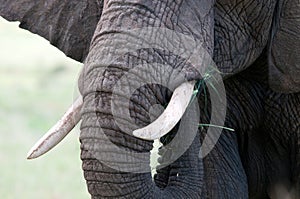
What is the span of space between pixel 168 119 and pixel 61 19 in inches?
44.6

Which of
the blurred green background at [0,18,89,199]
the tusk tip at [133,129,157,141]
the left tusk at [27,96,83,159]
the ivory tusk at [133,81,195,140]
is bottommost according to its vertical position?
the blurred green background at [0,18,89,199]

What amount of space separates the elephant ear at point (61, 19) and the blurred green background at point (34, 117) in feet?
1.02

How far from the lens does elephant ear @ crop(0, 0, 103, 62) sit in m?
4.89

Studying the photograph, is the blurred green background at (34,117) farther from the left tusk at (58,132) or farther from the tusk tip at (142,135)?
the tusk tip at (142,135)

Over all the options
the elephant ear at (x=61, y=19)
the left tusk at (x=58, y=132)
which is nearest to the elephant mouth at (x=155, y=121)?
the left tusk at (x=58, y=132)

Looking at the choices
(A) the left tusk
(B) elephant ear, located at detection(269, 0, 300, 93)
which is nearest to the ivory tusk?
(A) the left tusk

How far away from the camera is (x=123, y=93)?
4031mm

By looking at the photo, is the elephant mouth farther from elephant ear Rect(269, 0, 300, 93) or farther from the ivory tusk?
elephant ear Rect(269, 0, 300, 93)

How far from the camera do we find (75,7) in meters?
4.94

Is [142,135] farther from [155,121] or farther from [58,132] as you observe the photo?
[58,132]

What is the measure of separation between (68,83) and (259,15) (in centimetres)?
834

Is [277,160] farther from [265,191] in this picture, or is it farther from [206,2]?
[206,2]

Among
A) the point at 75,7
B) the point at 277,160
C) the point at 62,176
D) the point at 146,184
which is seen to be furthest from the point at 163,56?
the point at 62,176

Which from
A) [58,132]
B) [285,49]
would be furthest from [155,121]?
[285,49]
